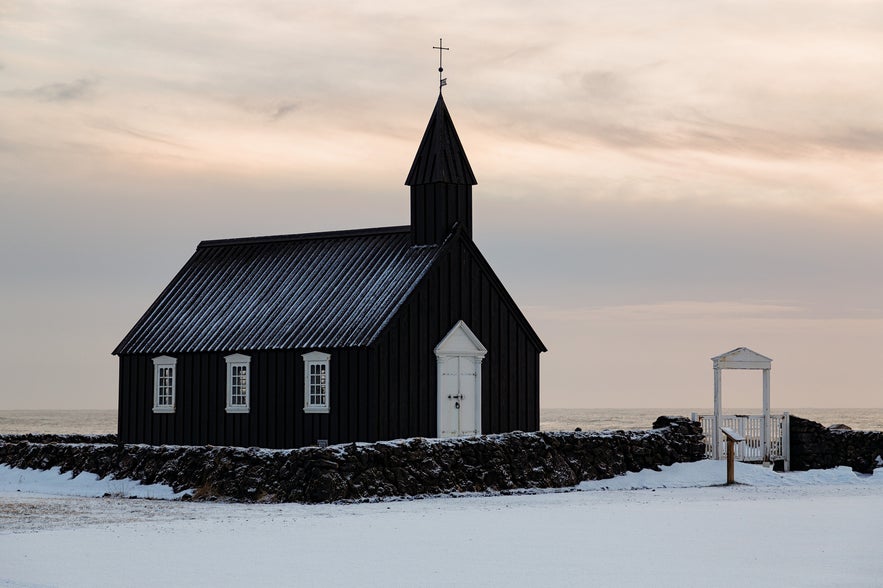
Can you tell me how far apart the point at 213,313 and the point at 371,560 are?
72.7 feet

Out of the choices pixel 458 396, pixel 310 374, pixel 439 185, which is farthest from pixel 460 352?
pixel 439 185

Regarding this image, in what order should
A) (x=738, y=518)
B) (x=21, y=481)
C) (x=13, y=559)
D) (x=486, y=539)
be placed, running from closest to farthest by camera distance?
(x=13, y=559) < (x=486, y=539) < (x=738, y=518) < (x=21, y=481)

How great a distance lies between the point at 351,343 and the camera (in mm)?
34781

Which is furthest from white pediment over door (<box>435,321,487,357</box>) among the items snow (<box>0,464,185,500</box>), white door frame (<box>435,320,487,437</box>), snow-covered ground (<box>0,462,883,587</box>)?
snow (<box>0,464,185,500</box>)

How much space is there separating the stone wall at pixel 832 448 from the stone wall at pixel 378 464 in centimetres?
537

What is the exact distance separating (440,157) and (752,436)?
11.8m

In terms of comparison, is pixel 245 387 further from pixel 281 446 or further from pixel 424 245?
pixel 424 245

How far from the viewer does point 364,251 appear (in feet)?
128

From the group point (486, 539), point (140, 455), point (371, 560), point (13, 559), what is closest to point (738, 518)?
point (486, 539)

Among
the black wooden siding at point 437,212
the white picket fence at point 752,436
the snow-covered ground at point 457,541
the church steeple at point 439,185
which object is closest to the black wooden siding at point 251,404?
the black wooden siding at point 437,212

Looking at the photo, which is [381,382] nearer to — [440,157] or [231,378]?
[231,378]

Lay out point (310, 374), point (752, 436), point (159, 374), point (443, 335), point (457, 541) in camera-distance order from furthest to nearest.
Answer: point (159, 374)
point (752, 436)
point (443, 335)
point (310, 374)
point (457, 541)

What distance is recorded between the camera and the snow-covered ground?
56.2 feet

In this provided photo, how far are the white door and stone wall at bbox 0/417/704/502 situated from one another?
3.46m
